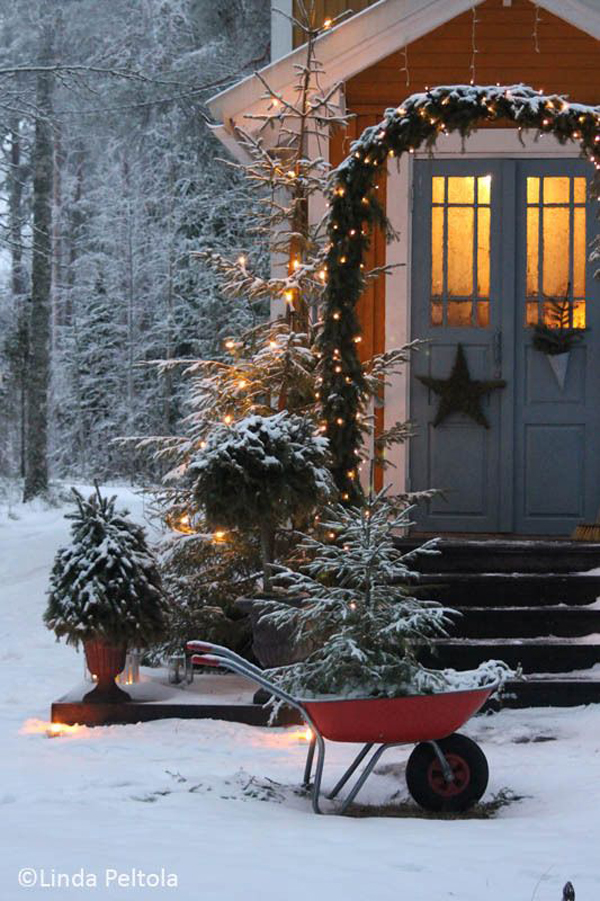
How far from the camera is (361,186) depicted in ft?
24.8

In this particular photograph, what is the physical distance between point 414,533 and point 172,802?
14.4 ft

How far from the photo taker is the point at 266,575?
23.7 ft

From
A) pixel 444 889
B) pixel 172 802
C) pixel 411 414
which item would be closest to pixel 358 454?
pixel 411 414

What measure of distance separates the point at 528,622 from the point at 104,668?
8.11ft

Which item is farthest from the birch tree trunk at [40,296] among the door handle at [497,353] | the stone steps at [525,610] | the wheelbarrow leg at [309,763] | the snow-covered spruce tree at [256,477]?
the wheelbarrow leg at [309,763]

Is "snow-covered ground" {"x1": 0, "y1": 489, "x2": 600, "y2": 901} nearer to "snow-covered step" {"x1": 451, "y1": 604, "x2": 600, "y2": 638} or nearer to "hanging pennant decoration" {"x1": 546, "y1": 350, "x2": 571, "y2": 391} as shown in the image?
"snow-covered step" {"x1": 451, "y1": 604, "x2": 600, "y2": 638}

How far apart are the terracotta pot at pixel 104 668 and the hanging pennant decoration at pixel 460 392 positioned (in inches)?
126

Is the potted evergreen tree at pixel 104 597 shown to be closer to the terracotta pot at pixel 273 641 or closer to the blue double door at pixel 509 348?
the terracotta pot at pixel 273 641

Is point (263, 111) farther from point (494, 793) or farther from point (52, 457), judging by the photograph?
point (52, 457)

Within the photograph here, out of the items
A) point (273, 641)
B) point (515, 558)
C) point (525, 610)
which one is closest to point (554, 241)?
point (515, 558)

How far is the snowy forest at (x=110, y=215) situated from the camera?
59.3 ft

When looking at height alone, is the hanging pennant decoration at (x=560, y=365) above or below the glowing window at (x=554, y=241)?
below

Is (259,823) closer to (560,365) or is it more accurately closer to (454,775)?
(454,775)

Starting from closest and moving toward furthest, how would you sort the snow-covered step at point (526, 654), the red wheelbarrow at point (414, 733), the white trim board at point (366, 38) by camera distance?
the red wheelbarrow at point (414, 733)
the snow-covered step at point (526, 654)
the white trim board at point (366, 38)
